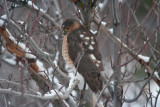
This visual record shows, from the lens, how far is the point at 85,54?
3.59m

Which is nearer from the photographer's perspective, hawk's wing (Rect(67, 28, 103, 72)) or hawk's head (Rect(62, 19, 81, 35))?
hawk's wing (Rect(67, 28, 103, 72))

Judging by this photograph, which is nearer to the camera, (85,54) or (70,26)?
(85,54)

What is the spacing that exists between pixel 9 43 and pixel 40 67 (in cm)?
60

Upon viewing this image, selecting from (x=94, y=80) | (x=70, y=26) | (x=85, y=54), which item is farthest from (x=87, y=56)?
(x=70, y=26)

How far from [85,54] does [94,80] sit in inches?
16.3

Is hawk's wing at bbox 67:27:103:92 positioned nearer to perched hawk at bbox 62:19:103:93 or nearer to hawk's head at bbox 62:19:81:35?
perched hawk at bbox 62:19:103:93

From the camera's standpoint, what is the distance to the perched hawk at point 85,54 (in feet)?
11.5

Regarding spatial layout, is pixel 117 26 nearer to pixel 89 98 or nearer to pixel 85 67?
pixel 85 67

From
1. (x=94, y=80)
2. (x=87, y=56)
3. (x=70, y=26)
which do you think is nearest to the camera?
(x=94, y=80)

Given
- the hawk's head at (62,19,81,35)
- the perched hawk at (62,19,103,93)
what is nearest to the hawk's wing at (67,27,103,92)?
the perched hawk at (62,19,103,93)

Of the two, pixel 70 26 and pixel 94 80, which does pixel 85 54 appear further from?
pixel 70 26

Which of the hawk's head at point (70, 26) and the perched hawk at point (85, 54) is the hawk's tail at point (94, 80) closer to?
the perched hawk at point (85, 54)

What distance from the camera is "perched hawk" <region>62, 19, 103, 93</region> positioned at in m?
3.49

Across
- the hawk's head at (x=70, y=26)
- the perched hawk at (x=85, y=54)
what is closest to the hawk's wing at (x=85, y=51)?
the perched hawk at (x=85, y=54)
